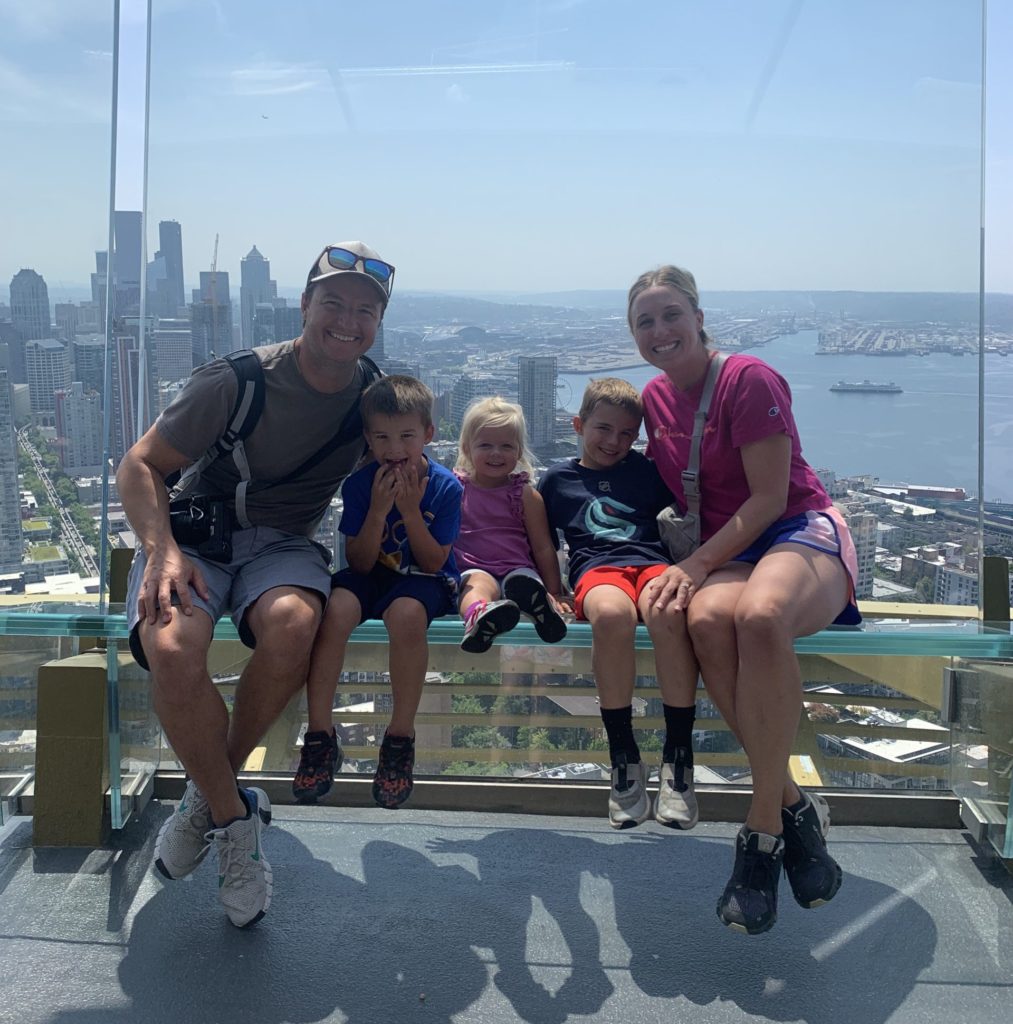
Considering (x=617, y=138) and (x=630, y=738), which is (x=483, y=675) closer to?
(x=630, y=738)

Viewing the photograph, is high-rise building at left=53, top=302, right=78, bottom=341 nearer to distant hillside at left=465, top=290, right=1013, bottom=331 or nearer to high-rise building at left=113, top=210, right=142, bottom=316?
high-rise building at left=113, top=210, right=142, bottom=316

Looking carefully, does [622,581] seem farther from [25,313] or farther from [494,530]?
[25,313]

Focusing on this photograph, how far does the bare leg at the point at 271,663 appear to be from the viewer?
7.95 feet

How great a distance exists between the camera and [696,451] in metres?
2.70

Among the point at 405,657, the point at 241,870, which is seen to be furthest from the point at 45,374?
the point at 241,870

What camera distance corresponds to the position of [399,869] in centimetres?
280

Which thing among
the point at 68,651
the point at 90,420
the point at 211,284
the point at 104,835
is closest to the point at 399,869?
the point at 104,835

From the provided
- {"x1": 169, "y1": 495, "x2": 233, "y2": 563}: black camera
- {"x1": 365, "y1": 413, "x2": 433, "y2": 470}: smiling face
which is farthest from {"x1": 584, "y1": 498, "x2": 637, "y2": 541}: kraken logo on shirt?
{"x1": 169, "y1": 495, "x2": 233, "y2": 563}: black camera

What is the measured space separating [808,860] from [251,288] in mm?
2423

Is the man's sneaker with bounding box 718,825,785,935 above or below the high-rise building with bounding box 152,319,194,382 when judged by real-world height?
below

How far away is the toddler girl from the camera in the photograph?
2.94m

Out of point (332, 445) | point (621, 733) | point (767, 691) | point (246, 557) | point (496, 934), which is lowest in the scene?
point (496, 934)

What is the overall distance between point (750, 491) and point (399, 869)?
1372mm

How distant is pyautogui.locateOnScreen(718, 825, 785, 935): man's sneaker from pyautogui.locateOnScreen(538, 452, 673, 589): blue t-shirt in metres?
0.78
